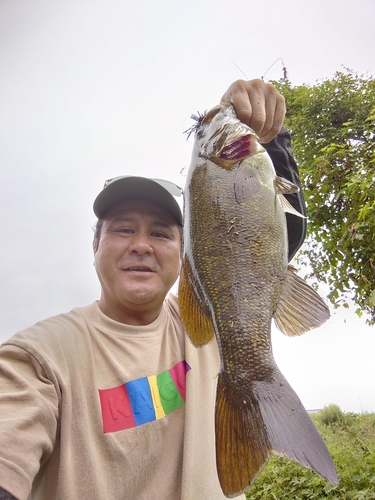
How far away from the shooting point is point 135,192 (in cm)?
248

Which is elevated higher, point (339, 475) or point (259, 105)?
point (259, 105)

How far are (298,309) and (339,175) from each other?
4.68 m

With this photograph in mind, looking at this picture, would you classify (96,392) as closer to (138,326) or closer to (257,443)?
(138,326)

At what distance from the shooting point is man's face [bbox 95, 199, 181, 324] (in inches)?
91.7

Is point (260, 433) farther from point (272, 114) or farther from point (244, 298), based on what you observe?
point (272, 114)

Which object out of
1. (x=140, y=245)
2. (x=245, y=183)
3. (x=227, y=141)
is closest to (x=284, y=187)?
(x=245, y=183)

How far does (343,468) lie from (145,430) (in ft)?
10.7

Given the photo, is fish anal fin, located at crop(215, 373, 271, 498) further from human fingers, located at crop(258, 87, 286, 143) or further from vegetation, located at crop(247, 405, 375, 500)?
vegetation, located at crop(247, 405, 375, 500)

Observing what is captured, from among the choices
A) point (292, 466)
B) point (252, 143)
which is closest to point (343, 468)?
point (292, 466)

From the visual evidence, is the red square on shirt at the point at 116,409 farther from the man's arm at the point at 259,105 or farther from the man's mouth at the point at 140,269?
the man's arm at the point at 259,105

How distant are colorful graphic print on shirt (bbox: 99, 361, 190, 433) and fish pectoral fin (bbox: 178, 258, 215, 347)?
2.53 feet

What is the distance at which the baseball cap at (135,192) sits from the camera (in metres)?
2.45

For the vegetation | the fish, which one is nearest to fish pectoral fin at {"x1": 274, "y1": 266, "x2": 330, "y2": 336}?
the fish

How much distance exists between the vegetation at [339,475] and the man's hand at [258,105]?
340 cm
